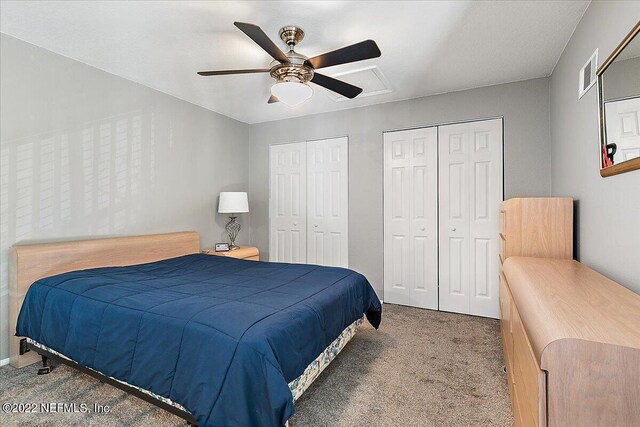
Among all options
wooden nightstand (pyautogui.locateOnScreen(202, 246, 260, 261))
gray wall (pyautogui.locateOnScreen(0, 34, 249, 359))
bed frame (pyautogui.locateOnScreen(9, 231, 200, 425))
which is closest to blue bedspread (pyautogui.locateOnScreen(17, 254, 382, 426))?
bed frame (pyautogui.locateOnScreen(9, 231, 200, 425))

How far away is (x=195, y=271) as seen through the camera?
2.75 meters

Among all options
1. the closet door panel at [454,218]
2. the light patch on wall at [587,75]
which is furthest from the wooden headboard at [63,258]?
the light patch on wall at [587,75]

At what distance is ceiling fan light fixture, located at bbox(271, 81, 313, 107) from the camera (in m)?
2.29

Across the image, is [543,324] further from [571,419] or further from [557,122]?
[557,122]

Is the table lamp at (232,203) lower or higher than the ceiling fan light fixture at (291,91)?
lower

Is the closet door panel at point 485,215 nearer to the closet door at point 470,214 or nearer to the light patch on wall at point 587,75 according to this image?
the closet door at point 470,214

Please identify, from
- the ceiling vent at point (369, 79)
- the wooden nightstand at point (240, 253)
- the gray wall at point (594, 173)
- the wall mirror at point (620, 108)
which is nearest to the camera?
the wall mirror at point (620, 108)

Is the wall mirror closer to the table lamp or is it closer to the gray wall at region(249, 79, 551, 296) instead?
the gray wall at region(249, 79, 551, 296)

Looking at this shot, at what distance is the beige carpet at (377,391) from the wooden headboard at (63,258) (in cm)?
39

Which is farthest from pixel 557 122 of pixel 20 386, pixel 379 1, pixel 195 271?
pixel 20 386

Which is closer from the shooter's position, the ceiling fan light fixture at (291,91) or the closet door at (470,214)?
the ceiling fan light fixture at (291,91)

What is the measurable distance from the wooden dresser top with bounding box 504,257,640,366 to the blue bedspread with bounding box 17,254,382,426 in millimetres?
1037

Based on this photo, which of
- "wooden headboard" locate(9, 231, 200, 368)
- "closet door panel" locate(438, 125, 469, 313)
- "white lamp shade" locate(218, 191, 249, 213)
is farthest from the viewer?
"white lamp shade" locate(218, 191, 249, 213)

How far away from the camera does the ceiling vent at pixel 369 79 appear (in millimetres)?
3036
